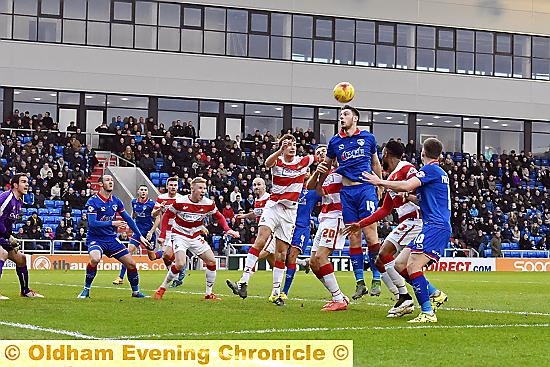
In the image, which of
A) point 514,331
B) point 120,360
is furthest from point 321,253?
point 120,360

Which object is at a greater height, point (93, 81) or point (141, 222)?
point (93, 81)

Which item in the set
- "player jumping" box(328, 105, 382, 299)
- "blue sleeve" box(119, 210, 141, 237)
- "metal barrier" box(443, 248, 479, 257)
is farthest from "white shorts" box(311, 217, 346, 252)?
"metal barrier" box(443, 248, 479, 257)

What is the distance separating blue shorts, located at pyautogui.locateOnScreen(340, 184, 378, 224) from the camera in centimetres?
1514

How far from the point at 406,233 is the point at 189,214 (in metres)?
5.03

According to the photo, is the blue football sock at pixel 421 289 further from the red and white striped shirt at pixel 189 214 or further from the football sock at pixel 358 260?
the red and white striped shirt at pixel 189 214

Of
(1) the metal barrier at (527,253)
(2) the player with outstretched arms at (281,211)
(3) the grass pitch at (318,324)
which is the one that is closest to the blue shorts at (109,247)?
(3) the grass pitch at (318,324)

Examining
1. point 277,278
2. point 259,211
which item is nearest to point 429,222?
point 277,278

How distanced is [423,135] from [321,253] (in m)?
38.8

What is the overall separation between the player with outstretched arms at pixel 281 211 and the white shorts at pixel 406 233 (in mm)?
2901

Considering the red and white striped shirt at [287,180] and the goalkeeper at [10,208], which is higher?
the red and white striped shirt at [287,180]

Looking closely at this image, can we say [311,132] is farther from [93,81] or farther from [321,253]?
[321,253]

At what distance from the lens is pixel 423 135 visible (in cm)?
5275

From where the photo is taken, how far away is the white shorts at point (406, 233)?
1408cm

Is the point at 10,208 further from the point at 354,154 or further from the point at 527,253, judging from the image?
the point at 527,253
